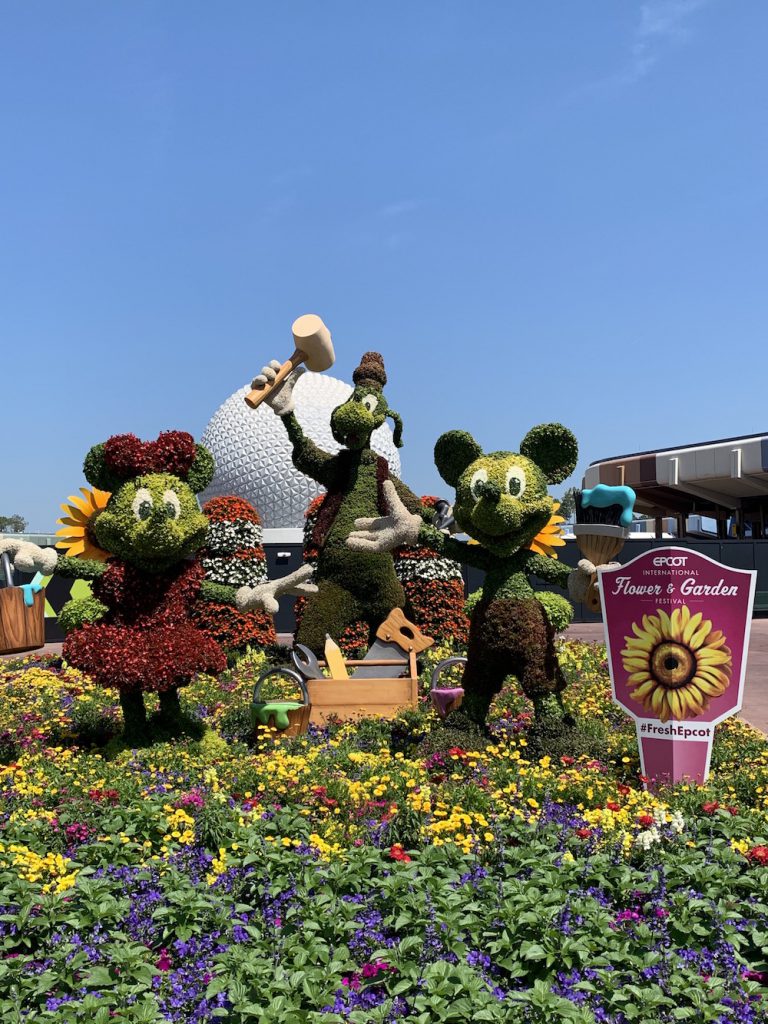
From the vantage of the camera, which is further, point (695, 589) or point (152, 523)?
point (152, 523)

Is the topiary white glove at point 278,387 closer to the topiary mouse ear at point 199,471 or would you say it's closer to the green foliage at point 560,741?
the topiary mouse ear at point 199,471

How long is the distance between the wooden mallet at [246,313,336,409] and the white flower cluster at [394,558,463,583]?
297 cm

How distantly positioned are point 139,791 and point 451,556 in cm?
273

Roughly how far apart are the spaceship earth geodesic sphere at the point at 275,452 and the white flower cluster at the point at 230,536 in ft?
32.1

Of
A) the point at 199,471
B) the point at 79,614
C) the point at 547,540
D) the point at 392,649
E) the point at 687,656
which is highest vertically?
the point at 199,471

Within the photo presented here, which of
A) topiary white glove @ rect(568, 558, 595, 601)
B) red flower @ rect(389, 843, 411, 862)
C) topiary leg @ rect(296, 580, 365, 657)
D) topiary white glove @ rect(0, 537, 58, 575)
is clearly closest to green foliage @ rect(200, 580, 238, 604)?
topiary white glove @ rect(0, 537, 58, 575)

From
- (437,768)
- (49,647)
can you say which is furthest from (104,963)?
(49,647)

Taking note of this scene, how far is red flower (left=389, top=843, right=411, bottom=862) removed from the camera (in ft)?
13.4

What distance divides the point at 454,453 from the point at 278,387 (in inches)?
92.0

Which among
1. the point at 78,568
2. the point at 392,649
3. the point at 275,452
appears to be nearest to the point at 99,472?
the point at 78,568

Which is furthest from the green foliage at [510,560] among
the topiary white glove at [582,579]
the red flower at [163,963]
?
the red flower at [163,963]

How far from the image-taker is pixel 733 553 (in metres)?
19.9

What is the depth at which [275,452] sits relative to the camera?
22.5 meters

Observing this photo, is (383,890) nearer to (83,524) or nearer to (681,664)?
(681,664)
